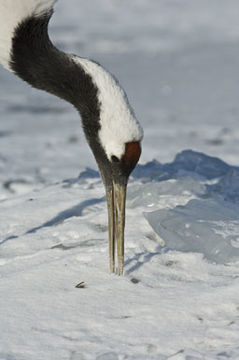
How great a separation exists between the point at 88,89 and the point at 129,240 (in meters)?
0.91

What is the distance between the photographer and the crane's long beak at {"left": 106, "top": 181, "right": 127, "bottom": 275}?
423 centimetres

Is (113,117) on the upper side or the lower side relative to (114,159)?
upper

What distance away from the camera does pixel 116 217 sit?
173 inches

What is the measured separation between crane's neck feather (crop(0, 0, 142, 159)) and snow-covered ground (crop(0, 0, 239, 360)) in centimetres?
65

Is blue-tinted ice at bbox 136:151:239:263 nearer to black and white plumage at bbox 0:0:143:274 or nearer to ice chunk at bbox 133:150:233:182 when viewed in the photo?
ice chunk at bbox 133:150:233:182

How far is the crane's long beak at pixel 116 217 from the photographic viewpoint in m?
4.23

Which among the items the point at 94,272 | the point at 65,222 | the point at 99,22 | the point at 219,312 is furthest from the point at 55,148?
the point at 99,22

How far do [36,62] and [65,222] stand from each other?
105 centimetres

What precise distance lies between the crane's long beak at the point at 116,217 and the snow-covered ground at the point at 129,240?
118mm

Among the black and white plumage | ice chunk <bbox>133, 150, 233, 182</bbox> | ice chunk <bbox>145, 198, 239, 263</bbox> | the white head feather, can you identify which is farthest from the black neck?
ice chunk <bbox>133, 150, 233, 182</bbox>

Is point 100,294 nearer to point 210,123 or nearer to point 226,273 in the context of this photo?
point 226,273

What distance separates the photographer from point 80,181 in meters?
6.08

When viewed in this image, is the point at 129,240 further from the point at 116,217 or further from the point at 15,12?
the point at 15,12

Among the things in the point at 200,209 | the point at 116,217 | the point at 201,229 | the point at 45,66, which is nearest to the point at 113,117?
the point at 116,217
